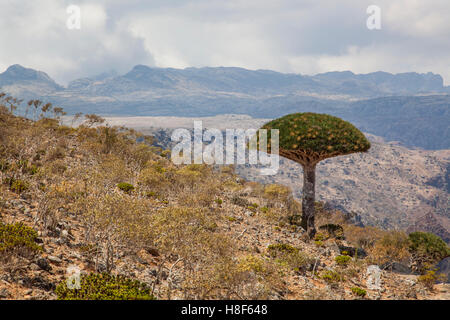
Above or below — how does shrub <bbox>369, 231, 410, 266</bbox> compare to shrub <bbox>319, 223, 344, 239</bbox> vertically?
above

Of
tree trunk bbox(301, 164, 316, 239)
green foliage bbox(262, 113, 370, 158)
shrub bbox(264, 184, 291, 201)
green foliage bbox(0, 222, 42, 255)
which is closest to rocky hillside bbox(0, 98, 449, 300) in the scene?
green foliage bbox(0, 222, 42, 255)

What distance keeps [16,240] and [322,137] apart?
14.7 meters

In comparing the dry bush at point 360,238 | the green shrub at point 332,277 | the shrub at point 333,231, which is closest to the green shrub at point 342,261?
the green shrub at point 332,277

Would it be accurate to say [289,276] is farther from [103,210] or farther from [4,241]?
[4,241]

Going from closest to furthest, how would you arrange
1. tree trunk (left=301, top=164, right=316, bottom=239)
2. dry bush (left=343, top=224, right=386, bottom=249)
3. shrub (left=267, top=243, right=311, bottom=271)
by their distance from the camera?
shrub (left=267, top=243, right=311, bottom=271)
tree trunk (left=301, top=164, right=316, bottom=239)
dry bush (left=343, top=224, right=386, bottom=249)

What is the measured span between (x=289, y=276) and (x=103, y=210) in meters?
7.00

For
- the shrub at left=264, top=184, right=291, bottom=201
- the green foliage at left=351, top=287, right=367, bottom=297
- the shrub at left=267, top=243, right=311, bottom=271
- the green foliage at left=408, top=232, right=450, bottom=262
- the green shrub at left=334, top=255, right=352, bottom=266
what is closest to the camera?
the green foliage at left=351, top=287, right=367, bottom=297

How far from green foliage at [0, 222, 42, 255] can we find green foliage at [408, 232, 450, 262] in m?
17.5

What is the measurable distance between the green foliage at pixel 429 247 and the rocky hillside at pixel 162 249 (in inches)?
4.1

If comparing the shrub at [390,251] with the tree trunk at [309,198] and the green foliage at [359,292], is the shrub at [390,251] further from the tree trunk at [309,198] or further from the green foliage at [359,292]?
the green foliage at [359,292]

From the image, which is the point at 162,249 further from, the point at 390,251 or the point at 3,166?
the point at 390,251

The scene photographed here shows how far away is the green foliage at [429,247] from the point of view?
16.4m

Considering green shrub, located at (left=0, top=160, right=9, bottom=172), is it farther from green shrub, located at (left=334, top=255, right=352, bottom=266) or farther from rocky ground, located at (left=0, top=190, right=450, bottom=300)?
A: green shrub, located at (left=334, top=255, right=352, bottom=266)

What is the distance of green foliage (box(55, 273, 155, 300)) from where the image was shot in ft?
23.1
